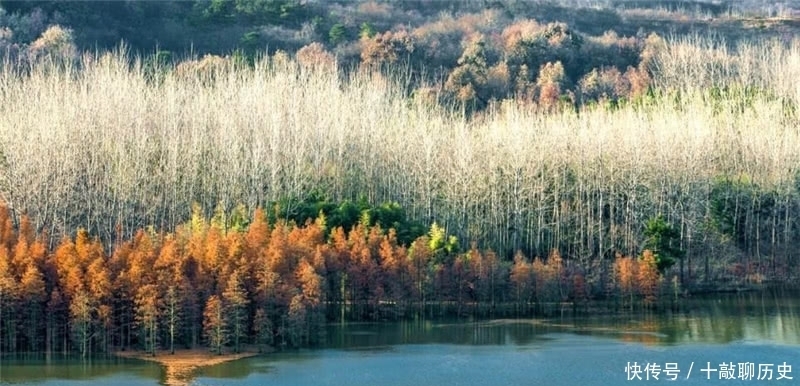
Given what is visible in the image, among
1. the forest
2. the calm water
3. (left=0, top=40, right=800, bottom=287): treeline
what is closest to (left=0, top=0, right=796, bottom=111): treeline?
the forest

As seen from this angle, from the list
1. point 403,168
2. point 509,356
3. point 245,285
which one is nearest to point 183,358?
point 245,285

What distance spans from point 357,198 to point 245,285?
13928 mm

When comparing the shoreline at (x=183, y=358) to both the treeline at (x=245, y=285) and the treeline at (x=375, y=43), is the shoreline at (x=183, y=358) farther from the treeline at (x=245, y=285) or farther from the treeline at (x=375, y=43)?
the treeline at (x=375, y=43)

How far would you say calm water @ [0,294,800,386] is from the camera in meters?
29.7

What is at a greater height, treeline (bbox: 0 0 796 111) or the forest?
treeline (bbox: 0 0 796 111)

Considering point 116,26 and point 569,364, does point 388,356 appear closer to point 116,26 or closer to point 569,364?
point 569,364

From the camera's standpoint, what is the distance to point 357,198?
47.9 metres

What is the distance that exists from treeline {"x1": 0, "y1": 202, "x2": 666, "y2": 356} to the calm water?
1.19 m

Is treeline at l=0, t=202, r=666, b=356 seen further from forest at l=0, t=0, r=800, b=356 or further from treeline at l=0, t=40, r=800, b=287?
treeline at l=0, t=40, r=800, b=287

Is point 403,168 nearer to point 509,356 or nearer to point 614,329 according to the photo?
point 614,329

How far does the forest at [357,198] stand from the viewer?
33.8 m

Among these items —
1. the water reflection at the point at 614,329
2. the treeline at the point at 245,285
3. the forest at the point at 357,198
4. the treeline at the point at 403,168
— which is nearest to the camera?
the treeline at the point at 245,285

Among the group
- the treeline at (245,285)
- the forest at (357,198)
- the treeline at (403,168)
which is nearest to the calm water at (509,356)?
the treeline at (245,285)

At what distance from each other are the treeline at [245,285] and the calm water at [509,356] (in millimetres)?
1188
